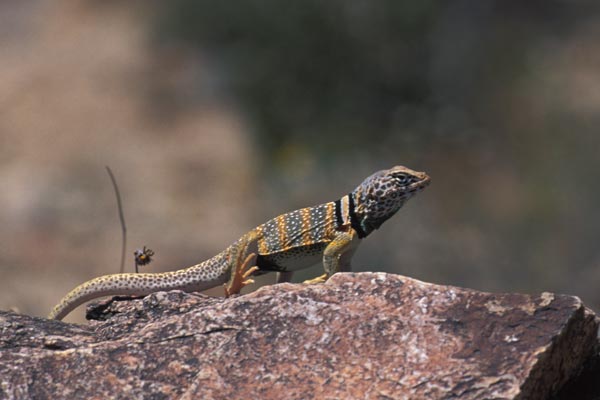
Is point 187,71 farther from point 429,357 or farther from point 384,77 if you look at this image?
point 429,357

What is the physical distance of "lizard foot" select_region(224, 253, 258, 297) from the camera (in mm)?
5953

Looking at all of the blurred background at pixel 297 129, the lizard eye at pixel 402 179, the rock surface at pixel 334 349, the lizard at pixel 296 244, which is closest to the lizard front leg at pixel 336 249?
the lizard at pixel 296 244

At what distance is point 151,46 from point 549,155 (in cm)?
736

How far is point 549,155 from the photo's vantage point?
58.2ft

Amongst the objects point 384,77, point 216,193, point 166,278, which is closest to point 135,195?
point 216,193

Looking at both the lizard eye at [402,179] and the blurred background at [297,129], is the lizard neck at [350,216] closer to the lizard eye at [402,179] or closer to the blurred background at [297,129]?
the lizard eye at [402,179]

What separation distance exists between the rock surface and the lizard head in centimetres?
135

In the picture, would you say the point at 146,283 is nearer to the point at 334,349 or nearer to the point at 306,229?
the point at 306,229

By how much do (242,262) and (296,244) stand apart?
0.30 m

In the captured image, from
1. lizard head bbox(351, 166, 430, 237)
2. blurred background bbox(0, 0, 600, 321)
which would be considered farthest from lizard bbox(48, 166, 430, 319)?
blurred background bbox(0, 0, 600, 321)

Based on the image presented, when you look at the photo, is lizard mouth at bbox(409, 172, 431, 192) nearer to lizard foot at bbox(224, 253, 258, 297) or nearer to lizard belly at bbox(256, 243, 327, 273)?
lizard belly at bbox(256, 243, 327, 273)

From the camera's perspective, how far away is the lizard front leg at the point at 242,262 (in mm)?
5957

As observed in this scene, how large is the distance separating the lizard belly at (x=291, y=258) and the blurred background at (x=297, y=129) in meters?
8.08

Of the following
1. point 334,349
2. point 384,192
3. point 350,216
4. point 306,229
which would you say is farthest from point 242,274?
point 334,349
